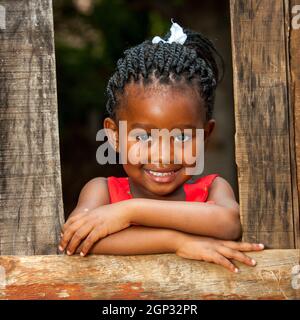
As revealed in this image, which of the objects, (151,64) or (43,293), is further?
(151,64)

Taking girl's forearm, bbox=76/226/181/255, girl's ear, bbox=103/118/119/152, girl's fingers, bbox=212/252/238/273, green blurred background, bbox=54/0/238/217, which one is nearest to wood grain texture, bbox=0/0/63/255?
girl's forearm, bbox=76/226/181/255

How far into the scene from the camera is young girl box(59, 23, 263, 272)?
300cm

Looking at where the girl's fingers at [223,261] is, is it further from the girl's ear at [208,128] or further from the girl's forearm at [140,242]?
the girl's ear at [208,128]

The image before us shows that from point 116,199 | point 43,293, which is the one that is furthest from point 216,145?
point 43,293

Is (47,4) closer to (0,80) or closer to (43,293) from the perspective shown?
A: (0,80)

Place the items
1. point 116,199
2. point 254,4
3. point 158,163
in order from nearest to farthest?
point 254,4, point 158,163, point 116,199

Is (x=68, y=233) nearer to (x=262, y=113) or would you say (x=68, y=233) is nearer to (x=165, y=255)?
(x=165, y=255)

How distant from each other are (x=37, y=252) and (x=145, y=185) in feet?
1.87

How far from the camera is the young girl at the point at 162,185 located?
300 centimetres

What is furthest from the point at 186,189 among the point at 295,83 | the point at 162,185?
the point at 295,83

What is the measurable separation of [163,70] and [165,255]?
0.79 metres

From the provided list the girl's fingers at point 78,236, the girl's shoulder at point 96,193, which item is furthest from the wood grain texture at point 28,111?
the girl's shoulder at point 96,193

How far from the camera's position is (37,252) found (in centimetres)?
306

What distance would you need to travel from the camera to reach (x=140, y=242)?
299 centimetres
